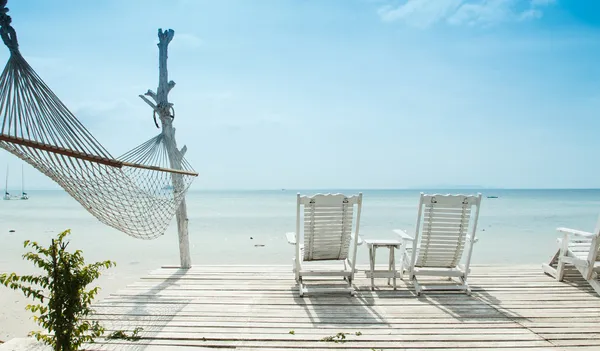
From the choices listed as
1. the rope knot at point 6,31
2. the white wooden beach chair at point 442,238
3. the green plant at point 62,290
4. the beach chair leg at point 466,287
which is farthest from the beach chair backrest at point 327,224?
the rope knot at point 6,31

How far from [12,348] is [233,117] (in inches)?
963

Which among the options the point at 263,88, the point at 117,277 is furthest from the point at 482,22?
the point at 117,277

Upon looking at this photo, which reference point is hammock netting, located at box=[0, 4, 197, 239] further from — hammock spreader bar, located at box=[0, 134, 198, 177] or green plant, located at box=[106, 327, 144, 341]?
green plant, located at box=[106, 327, 144, 341]

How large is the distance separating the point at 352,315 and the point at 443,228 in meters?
1.29

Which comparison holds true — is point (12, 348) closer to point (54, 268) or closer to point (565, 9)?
point (54, 268)

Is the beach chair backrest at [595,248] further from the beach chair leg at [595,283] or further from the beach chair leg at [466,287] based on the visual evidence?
the beach chair leg at [466,287]

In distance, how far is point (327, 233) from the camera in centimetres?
371

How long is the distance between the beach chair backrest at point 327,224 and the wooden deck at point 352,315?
1.50 ft

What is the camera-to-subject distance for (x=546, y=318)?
3.12 meters

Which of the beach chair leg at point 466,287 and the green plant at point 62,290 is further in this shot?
the beach chair leg at point 466,287

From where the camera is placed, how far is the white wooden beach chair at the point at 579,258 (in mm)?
3658

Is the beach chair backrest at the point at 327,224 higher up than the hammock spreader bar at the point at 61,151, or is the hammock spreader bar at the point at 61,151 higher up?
the hammock spreader bar at the point at 61,151

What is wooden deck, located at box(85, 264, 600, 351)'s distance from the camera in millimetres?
2643

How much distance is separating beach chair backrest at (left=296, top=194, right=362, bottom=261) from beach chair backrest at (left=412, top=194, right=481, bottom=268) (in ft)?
2.19
